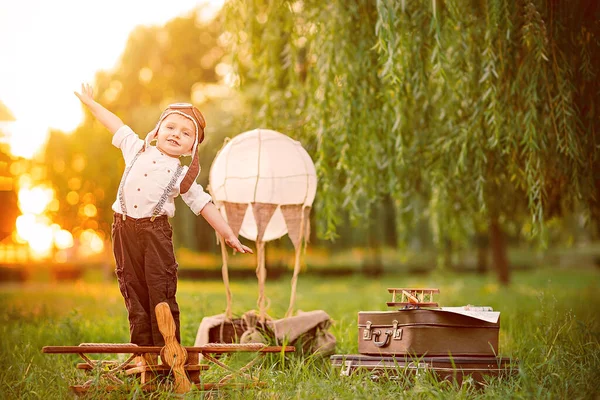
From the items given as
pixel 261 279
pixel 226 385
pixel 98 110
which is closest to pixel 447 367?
pixel 226 385

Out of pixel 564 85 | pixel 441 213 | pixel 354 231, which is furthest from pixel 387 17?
pixel 354 231

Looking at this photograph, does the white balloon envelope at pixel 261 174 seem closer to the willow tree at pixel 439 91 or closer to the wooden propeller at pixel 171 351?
the willow tree at pixel 439 91

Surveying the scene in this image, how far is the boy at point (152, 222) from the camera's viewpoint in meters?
3.59

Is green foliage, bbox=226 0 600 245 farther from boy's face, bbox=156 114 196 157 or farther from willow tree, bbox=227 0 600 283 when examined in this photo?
boy's face, bbox=156 114 196 157

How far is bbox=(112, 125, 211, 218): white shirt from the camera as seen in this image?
3617 millimetres

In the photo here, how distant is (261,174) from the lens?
504 cm

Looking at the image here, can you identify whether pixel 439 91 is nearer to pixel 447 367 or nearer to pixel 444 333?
pixel 444 333

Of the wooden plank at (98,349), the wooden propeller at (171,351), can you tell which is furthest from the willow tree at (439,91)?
the wooden plank at (98,349)

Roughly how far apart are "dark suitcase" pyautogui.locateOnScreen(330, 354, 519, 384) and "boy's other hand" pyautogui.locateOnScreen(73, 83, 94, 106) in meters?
2.09

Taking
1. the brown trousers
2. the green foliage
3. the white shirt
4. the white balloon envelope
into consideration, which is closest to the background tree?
the green foliage

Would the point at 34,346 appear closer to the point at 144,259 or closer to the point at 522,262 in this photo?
the point at 144,259

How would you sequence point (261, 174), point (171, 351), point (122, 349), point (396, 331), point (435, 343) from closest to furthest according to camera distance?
point (122, 349)
point (171, 351)
point (435, 343)
point (396, 331)
point (261, 174)

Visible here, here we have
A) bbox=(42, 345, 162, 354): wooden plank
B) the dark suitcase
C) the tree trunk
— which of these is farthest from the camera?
the tree trunk

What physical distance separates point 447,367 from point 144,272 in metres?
1.71
